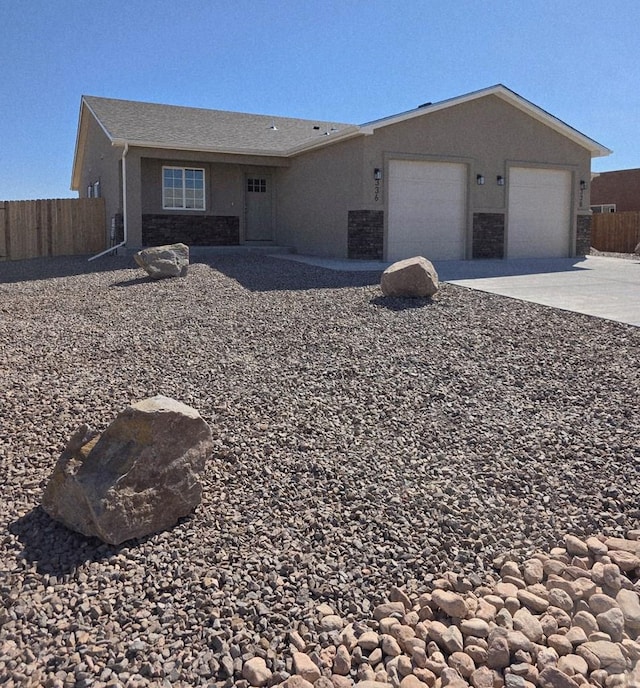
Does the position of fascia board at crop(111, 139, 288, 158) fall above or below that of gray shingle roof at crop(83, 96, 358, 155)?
below

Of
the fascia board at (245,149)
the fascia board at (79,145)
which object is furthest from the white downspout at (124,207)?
the fascia board at (79,145)

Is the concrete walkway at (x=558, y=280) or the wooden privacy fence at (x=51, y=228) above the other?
the wooden privacy fence at (x=51, y=228)

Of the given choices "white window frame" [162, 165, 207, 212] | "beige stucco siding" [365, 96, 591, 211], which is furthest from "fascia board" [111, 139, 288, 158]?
"beige stucco siding" [365, 96, 591, 211]

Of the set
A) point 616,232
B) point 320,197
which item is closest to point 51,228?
point 320,197

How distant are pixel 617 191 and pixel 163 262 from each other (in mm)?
25381

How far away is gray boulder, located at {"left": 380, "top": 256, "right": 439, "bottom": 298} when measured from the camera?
868cm

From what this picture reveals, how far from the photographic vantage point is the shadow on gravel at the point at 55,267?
13125mm

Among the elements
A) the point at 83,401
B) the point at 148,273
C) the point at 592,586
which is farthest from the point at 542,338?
the point at 148,273

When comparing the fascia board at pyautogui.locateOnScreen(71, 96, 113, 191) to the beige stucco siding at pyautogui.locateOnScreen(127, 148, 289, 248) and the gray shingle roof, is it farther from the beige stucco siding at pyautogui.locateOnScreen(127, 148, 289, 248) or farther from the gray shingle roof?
the beige stucco siding at pyautogui.locateOnScreen(127, 148, 289, 248)

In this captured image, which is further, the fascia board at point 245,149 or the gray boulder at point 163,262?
the fascia board at point 245,149

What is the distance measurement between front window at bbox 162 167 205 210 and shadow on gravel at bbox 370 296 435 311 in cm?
1030

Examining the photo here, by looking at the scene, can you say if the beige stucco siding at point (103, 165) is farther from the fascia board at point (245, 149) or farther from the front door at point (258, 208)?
the front door at point (258, 208)

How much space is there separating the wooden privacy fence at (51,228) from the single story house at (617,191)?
21560 millimetres

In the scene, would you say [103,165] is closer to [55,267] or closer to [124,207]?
[124,207]
